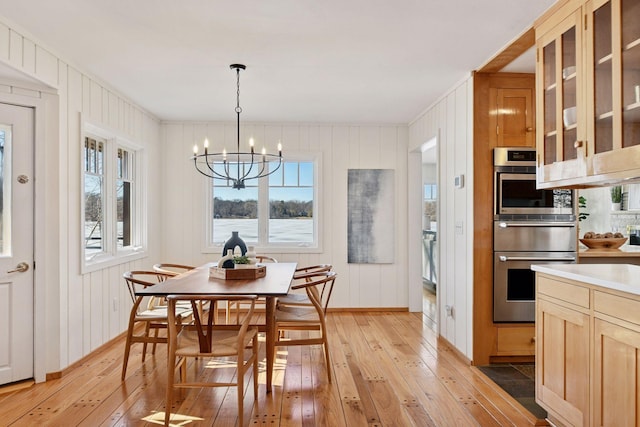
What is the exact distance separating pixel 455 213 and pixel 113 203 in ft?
10.9

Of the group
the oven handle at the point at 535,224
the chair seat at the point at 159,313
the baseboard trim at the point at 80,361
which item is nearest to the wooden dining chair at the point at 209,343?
the chair seat at the point at 159,313

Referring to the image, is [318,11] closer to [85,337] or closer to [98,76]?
[98,76]

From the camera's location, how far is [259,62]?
3.66 meters

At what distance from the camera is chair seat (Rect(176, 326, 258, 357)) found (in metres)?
2.72

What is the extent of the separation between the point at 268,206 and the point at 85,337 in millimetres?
2735

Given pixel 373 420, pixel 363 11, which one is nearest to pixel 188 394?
pixel 373 420

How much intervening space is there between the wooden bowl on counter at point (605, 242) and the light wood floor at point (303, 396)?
145cm

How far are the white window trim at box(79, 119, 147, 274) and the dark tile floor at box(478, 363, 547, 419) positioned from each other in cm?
344

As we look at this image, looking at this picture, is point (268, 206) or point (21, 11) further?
point (268, 206)

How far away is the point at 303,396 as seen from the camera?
316 centimetres

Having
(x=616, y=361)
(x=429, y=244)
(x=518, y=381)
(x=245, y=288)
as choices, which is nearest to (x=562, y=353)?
(x=616, y=361)

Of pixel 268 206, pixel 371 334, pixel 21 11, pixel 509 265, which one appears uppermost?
pixel 21 11

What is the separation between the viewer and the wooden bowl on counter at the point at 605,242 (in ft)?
12.6

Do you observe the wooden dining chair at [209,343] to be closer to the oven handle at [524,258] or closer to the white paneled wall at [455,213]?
the white paneled wall at [455,213]
